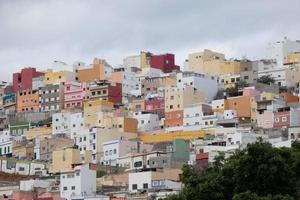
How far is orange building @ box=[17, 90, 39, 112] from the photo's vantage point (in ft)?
289

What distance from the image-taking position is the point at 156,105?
7988 cm

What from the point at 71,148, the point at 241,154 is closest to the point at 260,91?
the point at 71,148

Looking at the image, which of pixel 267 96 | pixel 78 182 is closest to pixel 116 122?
pixel 267 96

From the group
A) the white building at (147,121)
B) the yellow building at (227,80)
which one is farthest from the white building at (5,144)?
the yellow building at (227,80)

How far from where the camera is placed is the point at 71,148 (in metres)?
67.8

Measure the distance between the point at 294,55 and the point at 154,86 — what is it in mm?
13225

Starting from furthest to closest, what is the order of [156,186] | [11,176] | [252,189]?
[11,176] < [156,186] < [252,189]

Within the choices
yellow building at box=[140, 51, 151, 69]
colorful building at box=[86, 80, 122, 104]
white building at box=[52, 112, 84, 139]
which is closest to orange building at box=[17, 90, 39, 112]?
colorful building at box=[86, 80, 122, 104]

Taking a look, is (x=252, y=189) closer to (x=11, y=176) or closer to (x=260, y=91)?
(x=11, y=176)

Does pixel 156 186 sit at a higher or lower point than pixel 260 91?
lower

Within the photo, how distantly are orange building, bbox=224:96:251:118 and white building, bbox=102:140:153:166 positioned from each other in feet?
29.2

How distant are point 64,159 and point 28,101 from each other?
22.6 metres

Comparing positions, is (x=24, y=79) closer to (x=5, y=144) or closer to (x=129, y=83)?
(x=129, y=83)

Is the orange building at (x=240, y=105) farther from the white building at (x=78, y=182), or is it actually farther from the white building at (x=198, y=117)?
the white building at (x=78, y=182)
